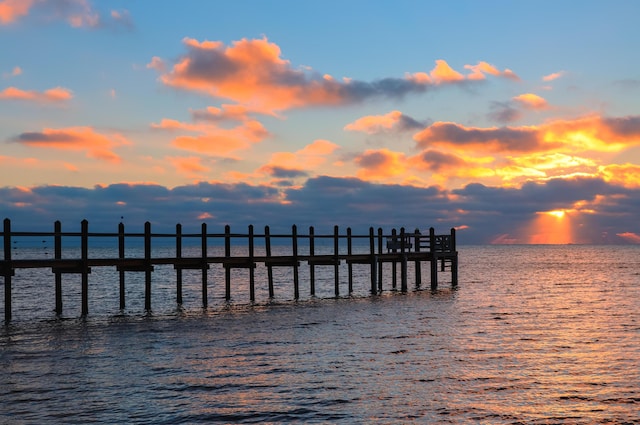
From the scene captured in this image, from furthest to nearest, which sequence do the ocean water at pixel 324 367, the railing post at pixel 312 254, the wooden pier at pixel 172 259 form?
the railing post at pixel 312 254 → the wooden pier at pixel 172 259 → the ocean water at pixel 324 367

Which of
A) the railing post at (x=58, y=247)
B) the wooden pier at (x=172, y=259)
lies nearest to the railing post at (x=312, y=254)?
the wooden pier at (x=172, y=259)

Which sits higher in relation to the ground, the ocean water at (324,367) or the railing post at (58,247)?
the railing post at (58,247)

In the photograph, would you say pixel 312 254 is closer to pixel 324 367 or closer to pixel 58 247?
pixel 58 247

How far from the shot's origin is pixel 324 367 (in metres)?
16.6

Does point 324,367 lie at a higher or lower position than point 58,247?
lower

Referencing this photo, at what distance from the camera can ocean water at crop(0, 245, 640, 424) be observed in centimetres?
1248

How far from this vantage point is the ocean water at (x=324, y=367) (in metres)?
12.5

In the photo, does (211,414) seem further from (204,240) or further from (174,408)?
(204,240)

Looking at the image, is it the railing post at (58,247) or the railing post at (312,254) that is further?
the railing post at (312,254)

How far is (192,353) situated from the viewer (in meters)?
18.9

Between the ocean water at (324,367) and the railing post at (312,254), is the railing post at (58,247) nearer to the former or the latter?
the ocean water at (324,367)

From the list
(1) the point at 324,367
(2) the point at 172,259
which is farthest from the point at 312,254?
(1) the point at 324,367

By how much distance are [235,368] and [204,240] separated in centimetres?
1637

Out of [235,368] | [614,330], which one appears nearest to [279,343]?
[235,368]
